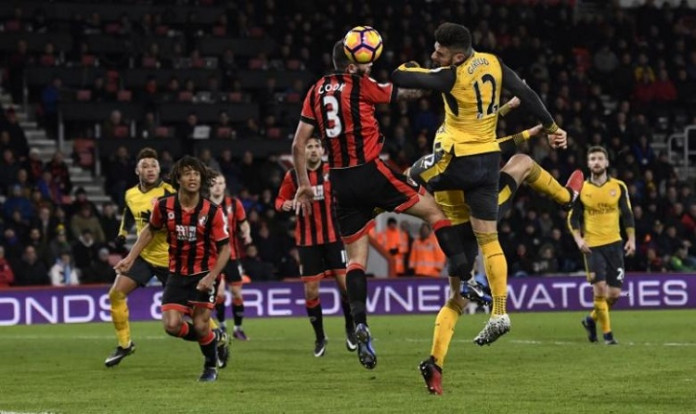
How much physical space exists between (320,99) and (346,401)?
2.51 meters

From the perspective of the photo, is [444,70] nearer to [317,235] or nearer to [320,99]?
→ [320,99]

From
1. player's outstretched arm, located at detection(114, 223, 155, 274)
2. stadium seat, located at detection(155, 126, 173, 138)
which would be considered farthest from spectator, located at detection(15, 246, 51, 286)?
player's outstretched arm, located at detection(114, 223, 155, 274)

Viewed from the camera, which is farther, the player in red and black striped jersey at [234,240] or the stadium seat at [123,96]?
the stadium seat at [123,96]

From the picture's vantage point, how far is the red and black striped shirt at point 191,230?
12.4 metres

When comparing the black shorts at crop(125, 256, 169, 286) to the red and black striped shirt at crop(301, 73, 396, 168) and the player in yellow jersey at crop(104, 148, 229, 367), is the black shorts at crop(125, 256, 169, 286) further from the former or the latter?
the red and black striped shirt at crop(301, 73, 396, 168)

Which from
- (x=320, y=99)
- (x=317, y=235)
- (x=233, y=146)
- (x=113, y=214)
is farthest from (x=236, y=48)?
(x=320, y=99)

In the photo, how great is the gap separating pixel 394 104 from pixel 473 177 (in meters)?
20.9

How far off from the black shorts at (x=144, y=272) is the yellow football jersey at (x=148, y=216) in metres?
0.05

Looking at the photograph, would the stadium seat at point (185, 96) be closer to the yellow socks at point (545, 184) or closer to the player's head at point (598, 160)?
the player's head at point (598, 160)

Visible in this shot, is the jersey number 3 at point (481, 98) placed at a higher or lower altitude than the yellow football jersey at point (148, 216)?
higher

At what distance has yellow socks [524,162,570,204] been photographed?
1218cm

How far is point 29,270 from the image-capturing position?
973 inches

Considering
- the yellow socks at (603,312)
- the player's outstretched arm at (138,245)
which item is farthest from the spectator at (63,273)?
the player's outstretched arm at (138,245)

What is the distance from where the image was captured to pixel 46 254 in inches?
987
